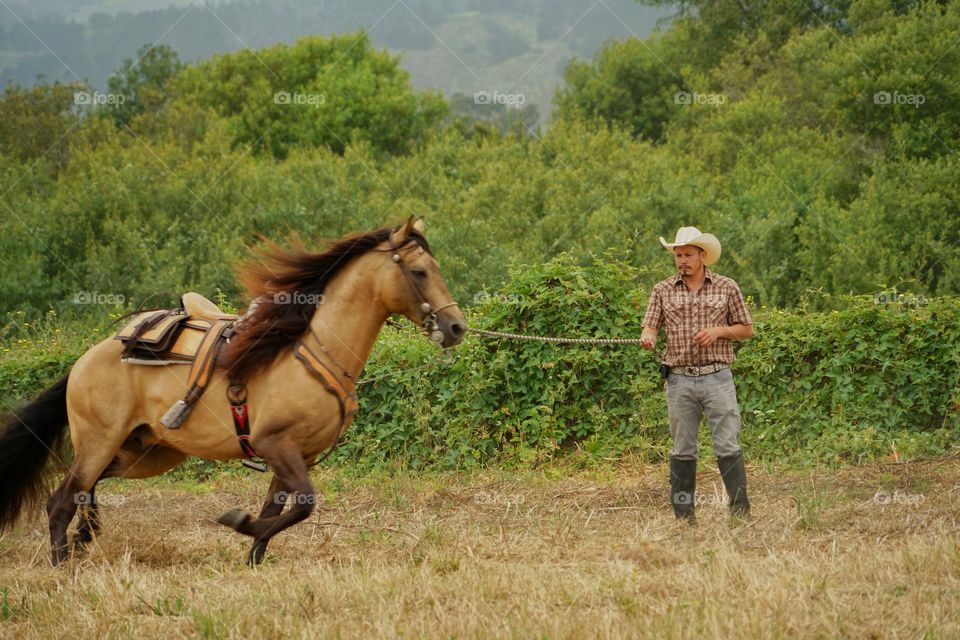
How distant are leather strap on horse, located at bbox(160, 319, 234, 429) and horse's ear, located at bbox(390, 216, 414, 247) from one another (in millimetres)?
1316

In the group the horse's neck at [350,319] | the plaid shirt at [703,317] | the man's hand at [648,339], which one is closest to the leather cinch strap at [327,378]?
the horse's neck at [350,319]

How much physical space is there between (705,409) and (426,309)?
223 centimetres

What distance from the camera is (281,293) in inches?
285

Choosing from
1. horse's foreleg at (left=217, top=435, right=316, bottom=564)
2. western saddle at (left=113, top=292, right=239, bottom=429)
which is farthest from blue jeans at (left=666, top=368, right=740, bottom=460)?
western saddle at (left=113, top=292, right=239, bottom=429)

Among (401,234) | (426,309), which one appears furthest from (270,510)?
(401,234)

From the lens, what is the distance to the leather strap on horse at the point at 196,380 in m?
7.14

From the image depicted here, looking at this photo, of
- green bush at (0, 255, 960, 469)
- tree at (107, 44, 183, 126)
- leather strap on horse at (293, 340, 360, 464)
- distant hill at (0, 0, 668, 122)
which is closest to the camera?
leather strap on horse at (293, 340, 360, 464)

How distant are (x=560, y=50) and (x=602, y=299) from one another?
505 feet

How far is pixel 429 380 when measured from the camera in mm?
11672

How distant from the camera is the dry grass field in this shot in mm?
4961

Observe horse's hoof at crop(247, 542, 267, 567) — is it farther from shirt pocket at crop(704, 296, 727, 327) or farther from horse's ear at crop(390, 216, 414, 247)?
shirt pocket at crop(704, 296, 727, 327)

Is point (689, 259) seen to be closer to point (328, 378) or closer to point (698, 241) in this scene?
point (698, 241)

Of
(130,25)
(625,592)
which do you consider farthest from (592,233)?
(130,25)

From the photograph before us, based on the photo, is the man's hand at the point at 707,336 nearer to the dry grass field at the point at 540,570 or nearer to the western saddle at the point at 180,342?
the dry grass field at the point at 540,570
